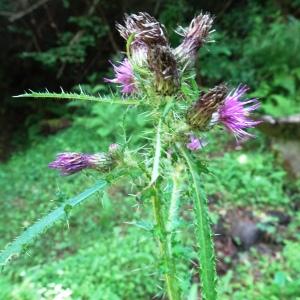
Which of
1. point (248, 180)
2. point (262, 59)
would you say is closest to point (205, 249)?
point (248, 180)

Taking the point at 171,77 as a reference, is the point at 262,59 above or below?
below

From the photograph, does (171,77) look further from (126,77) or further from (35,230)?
(35,230)

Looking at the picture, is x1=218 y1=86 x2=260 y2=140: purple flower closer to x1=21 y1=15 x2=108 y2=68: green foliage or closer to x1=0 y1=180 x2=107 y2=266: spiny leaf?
x1=0 y1=180 x2=107 y2=266: spiny leaf

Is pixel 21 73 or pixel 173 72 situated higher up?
pixel 173 72

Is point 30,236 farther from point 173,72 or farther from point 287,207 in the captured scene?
point 287,207

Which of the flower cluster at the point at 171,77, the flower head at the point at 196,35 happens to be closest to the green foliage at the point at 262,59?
the flower head at the point at 196,35

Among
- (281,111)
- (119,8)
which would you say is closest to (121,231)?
(281,111)

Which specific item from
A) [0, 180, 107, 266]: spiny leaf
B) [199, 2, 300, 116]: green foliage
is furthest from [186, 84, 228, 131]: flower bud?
[199, 2, 300, 116]: green foliage
